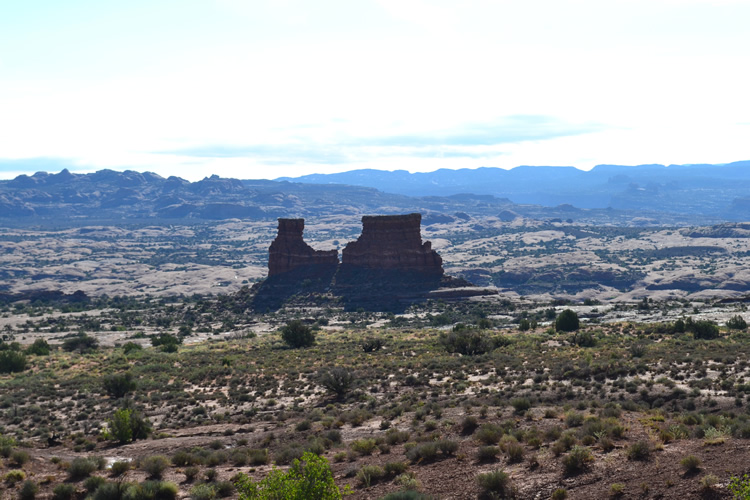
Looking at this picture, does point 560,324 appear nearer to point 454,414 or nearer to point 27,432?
point 454,414

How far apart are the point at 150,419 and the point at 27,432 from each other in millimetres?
5826

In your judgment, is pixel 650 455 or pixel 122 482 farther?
pixel 122 482

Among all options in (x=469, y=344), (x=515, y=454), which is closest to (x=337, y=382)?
(x=469, y=344)

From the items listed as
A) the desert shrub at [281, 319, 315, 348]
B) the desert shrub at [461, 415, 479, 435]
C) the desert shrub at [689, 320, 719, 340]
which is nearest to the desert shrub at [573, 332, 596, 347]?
the desert shrub at [689, 320, 719, 340]

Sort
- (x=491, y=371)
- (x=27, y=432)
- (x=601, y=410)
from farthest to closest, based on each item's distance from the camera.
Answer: (x=491, y=371) < (x=27, y=432) < (x=601, y=410)

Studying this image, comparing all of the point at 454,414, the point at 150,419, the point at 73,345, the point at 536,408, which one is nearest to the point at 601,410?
the point at 536,408

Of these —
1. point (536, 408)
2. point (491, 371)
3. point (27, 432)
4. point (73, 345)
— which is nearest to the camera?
point (536, 408)

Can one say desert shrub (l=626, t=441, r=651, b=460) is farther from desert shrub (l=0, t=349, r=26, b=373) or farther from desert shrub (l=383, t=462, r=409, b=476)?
desert shrub (l=0, t=349, r=26, b=373)

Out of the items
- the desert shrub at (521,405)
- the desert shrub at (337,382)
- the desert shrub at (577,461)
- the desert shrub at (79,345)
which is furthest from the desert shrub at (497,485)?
the desert shrub at (79,345)

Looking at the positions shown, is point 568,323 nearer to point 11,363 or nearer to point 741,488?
point 11,363

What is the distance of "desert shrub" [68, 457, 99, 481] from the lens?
2294 cm

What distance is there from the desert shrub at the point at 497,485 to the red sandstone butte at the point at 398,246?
87.2m

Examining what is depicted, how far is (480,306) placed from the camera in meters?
97.6

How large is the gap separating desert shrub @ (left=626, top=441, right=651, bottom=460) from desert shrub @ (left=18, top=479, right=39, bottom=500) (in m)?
18.3
